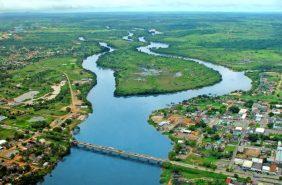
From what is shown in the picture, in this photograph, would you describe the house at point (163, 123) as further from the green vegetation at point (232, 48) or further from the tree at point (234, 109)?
the green vegetation at point (232, 48)

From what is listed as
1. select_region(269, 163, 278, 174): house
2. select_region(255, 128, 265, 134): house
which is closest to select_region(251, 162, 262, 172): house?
select_region(269, 163, 278, 174): house

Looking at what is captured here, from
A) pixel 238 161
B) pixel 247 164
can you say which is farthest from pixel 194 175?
pixel 247 164

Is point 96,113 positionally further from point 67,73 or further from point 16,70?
point 16,70

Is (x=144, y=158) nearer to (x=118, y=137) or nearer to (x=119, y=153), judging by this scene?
(x=119, y=153)

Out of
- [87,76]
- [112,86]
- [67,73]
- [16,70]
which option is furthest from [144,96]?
[16,70]

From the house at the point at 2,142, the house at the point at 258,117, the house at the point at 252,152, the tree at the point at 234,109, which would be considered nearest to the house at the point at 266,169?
the house at the point at 252,152

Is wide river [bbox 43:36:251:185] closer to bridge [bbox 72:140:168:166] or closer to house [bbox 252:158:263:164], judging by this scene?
bridge [bbox 72:140:168:166]
